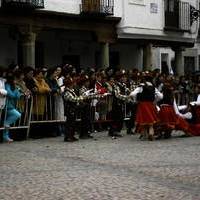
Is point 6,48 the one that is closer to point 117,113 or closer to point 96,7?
point 96,7

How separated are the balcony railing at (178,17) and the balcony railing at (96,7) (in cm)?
434

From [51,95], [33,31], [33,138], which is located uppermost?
[33,31]

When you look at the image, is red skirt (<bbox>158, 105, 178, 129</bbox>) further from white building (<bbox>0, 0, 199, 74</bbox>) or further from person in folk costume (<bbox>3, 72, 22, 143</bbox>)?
white building (<bbox>0, 0, 199, 74</bbox>)

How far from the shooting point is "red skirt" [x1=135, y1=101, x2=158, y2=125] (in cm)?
1547

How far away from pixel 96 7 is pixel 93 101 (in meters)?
8.57

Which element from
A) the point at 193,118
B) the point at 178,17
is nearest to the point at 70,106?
the point at 193,118

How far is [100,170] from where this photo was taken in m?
10.3

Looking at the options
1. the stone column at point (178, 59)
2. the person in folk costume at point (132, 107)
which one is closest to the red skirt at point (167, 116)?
the person in folk costume at point (132, 107)

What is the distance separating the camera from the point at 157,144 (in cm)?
1466

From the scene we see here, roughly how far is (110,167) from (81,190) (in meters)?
2.27

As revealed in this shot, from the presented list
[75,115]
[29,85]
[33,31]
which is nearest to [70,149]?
[75,115]

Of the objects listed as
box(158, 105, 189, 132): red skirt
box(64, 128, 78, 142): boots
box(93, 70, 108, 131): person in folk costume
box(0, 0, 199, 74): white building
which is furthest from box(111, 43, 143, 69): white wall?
box(64, 128, 78, 142): boots

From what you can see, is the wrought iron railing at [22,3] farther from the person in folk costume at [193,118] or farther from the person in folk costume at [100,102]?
the person in folk costume at [193,118]

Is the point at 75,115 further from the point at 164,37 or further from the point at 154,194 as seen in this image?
the point at 164,37
